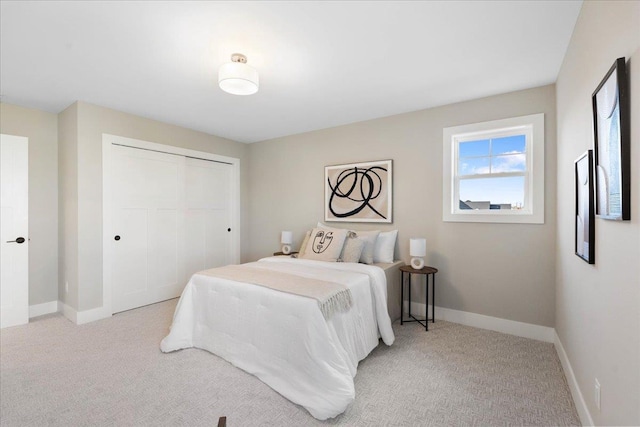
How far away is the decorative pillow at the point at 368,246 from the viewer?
136 inches

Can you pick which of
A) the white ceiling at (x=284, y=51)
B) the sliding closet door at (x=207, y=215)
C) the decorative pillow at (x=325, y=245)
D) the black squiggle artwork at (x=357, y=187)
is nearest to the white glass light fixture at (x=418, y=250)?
the black squiggle artwork at (x=357, y=187)

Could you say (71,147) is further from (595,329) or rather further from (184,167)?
(595,329)

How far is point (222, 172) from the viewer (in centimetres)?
497

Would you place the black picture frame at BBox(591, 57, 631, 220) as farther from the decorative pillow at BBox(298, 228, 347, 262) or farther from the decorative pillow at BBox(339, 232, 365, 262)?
the decorative pillow at BBox(298, 228, 347, 262)

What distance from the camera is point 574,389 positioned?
1.92 meters

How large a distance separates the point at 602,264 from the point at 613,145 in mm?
589

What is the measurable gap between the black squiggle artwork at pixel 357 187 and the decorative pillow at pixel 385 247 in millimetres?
297

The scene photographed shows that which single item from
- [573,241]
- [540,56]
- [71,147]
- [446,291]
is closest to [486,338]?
[446,291]

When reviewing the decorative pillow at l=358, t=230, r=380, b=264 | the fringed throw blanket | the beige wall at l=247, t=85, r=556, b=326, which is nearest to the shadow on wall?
the beige wall at l=247, t=85, r=556, b=326

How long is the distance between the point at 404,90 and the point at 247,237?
362 centimetres

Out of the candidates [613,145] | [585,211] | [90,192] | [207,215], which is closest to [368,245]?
[585,211]

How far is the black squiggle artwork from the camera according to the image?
3.87 metres

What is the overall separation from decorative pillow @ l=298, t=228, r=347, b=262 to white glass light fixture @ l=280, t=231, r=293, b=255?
2.40 ft

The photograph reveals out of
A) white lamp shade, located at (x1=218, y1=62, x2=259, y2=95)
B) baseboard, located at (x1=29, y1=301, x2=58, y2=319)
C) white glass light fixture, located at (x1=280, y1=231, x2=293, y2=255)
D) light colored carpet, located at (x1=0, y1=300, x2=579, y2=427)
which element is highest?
white lamp shade, located at (x1=218, y1=62, x2=259, y2=95)
